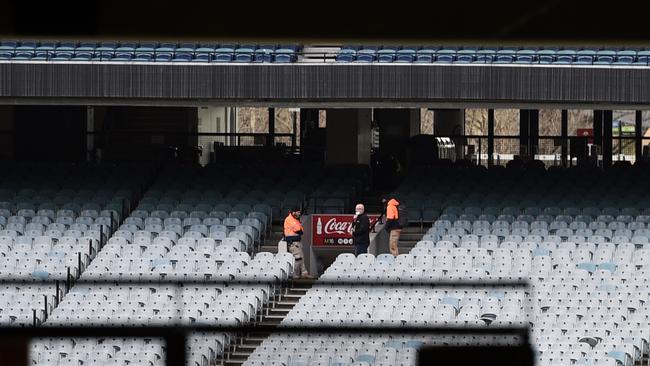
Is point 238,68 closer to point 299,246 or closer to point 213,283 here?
point 299,246

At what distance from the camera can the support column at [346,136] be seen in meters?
34.2

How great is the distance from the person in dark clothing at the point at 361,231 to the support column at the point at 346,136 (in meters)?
7.17

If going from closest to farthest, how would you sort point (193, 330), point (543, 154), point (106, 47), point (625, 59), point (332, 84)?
point (193, 330), point (332, 84), point (625, 59), point (106, 47), point (543, 154)

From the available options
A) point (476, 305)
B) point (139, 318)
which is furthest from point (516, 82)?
point (139, 318)

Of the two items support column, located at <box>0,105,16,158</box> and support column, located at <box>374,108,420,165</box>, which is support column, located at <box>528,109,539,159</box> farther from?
support column, located at <box>0,105,16,158</box>

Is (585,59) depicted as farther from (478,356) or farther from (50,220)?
(478,356)

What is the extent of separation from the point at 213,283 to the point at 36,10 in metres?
1.39

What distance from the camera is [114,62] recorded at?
30.1 meters

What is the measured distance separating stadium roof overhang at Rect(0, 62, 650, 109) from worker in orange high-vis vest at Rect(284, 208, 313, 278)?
3.43 meters

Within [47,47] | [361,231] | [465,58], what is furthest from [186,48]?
[361,231]

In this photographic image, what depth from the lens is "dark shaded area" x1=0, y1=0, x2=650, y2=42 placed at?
6.73 meters

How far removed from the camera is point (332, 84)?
29.8 metres

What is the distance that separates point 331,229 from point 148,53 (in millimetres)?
5649

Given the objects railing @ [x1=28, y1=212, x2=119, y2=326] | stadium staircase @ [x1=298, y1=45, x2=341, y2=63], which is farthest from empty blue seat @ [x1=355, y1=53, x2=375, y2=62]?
railing @ [x1=28, y1=212, x2=119, y2=326]
